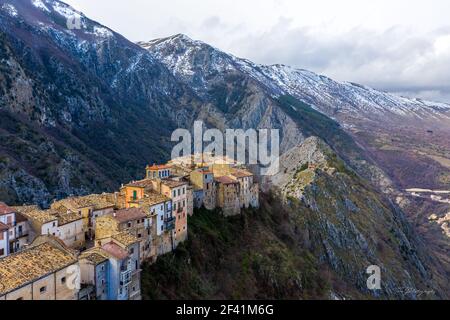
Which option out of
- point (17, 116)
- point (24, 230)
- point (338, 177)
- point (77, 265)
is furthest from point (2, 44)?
point (77, 265)

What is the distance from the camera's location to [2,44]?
18900 centimetres

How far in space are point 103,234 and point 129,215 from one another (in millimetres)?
3834

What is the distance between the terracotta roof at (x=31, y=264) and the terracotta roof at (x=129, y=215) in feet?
32.8

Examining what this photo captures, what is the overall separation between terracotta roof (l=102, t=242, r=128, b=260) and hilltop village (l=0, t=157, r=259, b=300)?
0.16ft

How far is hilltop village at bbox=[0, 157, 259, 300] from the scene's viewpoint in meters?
41.2

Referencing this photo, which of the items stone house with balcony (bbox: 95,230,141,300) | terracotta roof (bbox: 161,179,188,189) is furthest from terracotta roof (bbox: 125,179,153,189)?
stone house with balcony (bbox: 95,230,141,300)

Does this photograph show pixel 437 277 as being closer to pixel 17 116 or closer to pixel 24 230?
pixel 24 230

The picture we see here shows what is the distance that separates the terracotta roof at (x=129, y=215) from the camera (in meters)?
54.7

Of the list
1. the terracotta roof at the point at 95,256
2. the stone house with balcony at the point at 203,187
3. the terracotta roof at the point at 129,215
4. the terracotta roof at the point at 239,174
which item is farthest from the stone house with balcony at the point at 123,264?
the terracotta roof at the point at 239,174

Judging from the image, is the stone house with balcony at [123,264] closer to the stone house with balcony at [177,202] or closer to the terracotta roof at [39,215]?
the terracotta roof at [39,215]

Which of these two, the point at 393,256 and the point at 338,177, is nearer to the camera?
the point at 393,256

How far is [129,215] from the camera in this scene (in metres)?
56.3

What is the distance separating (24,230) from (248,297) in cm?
3351

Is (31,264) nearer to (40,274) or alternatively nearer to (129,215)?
(40,274)
